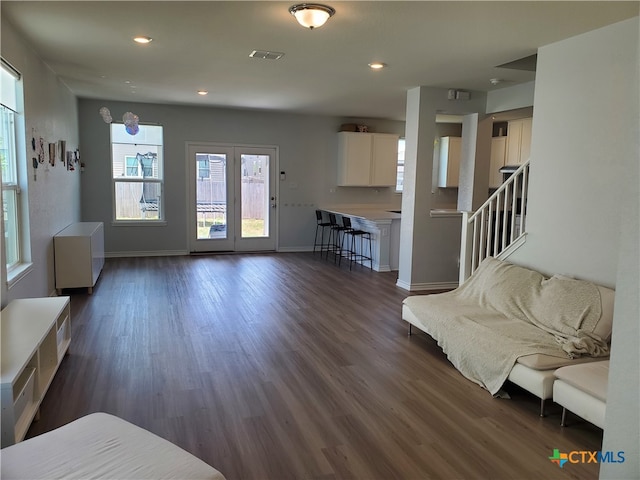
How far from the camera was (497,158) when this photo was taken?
26.6ft

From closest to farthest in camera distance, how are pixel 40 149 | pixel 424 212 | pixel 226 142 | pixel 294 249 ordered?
pixel 40 149 → pixel 424 212 → pixel 226 142 → pixel 294 249

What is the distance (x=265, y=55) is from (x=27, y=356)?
332 centimetres

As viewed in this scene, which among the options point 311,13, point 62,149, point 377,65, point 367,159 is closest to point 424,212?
point 377,65

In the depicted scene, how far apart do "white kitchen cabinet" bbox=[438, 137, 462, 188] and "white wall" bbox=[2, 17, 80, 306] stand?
652 cm

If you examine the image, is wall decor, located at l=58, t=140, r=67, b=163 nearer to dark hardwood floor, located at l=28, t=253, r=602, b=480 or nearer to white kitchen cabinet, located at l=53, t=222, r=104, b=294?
white kitchen cabinet, located at l=53, t=222, r=104, b=294


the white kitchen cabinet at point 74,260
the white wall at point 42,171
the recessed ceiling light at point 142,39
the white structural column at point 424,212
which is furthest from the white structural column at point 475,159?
the white wall at point 42,171

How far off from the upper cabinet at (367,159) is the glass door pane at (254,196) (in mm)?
1503

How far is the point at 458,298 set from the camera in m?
4.41

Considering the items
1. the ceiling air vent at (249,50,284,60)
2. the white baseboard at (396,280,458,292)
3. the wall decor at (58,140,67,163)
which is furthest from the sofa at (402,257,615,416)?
the wall decor at (58,140,67,163)

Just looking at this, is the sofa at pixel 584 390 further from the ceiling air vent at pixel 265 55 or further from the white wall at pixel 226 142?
the white wall at pixel 226 142

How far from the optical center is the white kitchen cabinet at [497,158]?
798 centimetres

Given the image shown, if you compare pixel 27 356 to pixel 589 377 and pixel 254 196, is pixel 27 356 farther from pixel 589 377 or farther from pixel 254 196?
pixel 254 196

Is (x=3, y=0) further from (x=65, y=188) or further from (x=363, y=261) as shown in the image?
(x=363, y=261)

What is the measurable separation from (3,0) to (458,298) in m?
4.29
